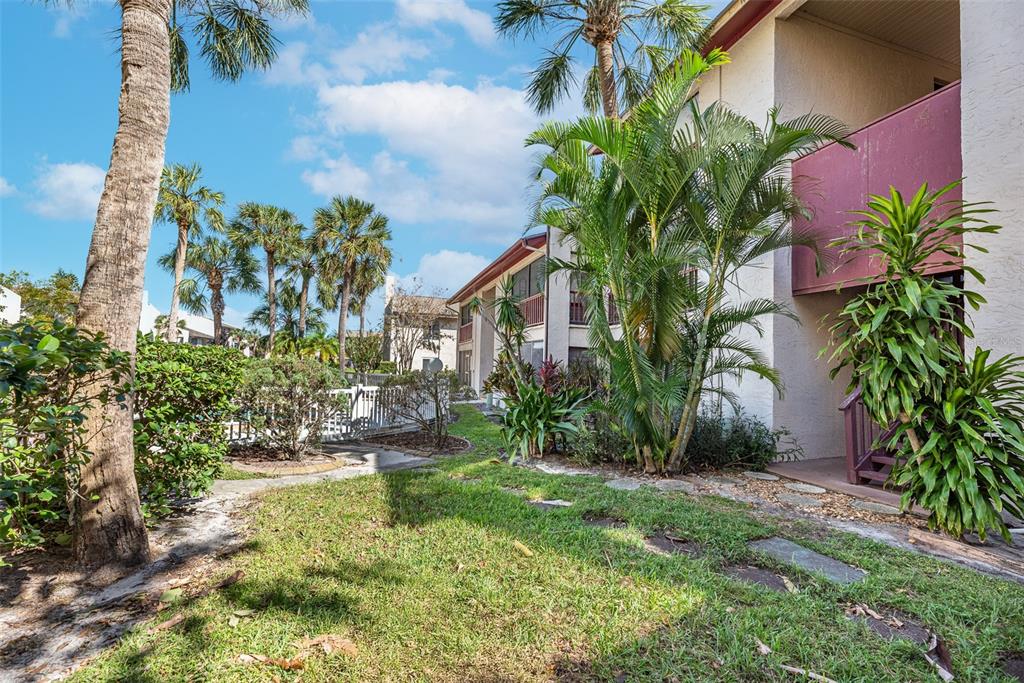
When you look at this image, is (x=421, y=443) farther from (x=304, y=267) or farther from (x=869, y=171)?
(x=304, y=267)

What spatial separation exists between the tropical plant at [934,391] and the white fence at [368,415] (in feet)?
24.1

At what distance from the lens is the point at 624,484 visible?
18.6 ft

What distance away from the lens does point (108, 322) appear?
10.1 ft

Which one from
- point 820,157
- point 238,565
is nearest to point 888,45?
point 820,157

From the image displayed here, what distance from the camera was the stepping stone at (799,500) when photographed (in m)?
5.04

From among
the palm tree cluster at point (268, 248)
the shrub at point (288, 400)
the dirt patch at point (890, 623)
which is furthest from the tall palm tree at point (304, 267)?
the dirt patch at point (890, 623)

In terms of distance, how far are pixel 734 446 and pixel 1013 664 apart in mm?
4848

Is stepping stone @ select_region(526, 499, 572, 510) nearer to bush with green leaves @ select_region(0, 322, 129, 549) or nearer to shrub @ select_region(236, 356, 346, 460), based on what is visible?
bush with green leaves @ select_region(0, 322, 129, 549)

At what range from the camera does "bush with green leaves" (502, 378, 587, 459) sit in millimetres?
7438

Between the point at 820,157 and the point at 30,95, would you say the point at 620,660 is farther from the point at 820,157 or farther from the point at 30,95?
the point at 30,95

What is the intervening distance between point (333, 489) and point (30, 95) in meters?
8.62

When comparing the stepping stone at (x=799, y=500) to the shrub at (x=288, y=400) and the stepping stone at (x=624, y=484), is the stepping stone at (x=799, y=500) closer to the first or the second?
the stepping stone at (x=624, y=484)

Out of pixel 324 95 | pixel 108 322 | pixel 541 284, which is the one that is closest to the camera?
pixel 108 322

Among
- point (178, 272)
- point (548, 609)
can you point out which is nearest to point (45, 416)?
point (548, 609)
